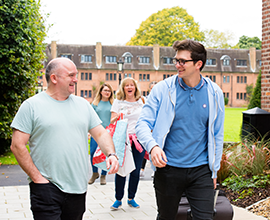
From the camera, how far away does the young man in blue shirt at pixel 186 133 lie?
323 cm

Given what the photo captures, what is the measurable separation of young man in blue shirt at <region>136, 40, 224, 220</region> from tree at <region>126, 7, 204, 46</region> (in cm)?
5977

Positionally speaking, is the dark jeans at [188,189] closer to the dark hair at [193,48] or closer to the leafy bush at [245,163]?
the dark hair at [193,48]

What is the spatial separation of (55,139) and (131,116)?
10.9 ft

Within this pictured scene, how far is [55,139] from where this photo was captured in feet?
9.62

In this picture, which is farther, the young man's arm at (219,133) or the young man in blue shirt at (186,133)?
the young man's arm at (219,133)

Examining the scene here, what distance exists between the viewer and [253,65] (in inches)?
2724

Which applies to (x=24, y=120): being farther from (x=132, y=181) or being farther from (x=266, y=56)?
(x=266, y=56)

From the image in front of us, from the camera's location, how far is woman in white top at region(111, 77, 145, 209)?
5.74 metres

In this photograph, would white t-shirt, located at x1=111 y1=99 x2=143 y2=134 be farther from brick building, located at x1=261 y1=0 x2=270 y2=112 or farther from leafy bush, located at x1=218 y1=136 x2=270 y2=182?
brick building, located at x1=261 y1=0 x2=270 y2=112

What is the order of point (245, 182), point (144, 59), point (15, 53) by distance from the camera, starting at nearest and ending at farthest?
1. point (245, 182)
2. point (15, 53)
3. point (144, 59)

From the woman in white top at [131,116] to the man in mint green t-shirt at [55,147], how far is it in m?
2.65

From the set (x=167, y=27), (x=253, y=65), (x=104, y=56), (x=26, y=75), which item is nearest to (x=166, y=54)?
(x=167, y=27)

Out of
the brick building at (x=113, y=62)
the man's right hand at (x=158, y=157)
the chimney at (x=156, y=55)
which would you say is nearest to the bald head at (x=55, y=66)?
the man's right hand at (x=158, y=157)

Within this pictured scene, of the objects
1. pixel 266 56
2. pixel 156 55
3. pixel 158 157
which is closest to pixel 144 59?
pixel 156 55
